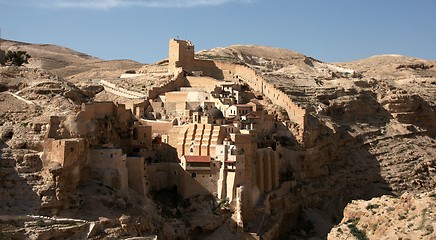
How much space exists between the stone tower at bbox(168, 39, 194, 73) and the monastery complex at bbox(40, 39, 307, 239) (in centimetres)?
468

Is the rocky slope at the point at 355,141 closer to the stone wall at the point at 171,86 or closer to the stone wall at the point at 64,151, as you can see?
the stone wall at the point at 171,86

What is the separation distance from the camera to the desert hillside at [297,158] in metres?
38.8

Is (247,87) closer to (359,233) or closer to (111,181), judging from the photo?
(111,181)

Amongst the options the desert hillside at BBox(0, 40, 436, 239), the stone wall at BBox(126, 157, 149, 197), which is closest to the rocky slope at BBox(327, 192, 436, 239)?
the desert hillside at BBox(0, 40, 436, 239)

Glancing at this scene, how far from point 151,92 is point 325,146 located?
14024mm

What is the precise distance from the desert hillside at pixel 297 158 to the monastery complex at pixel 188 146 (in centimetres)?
66

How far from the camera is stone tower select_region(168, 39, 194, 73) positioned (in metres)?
64.2

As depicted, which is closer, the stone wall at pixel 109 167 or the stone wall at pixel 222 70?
the stone wall at pixel 109 167

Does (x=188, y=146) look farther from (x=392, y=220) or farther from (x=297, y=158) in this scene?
(x=392, y=220)

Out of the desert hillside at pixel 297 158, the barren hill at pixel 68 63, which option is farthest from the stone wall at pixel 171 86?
the barren hill at pixel 68 63

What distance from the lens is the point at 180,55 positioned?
2542 inches

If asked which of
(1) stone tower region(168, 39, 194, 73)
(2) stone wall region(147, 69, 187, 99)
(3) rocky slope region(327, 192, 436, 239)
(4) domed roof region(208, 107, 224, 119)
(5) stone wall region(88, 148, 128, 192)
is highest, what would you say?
(1) stone tower region(168, 39, 194, 73)

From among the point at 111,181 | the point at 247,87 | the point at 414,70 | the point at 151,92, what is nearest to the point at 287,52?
the point at 414,70

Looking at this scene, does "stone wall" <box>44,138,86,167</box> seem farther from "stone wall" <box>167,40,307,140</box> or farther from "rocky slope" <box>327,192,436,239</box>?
"stone wall" <box>167,40,307,140</box>
